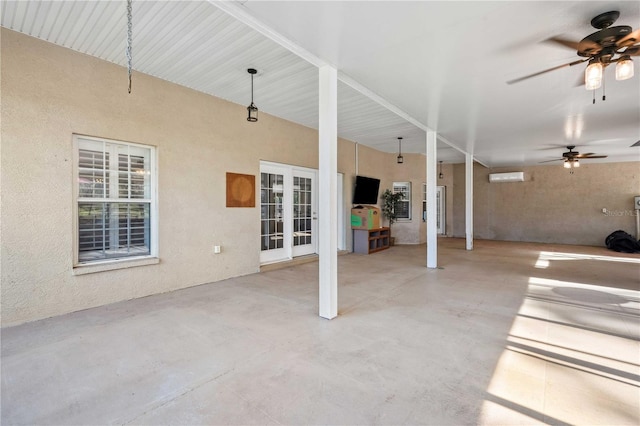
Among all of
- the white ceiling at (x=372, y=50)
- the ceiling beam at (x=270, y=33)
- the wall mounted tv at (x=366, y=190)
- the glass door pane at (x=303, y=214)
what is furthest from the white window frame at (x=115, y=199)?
the wall mounted tv at (x=366, y=190)

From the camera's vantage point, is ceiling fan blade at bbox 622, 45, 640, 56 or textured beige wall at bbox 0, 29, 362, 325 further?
textured beige wall at bbox 0, 29, 362, 325

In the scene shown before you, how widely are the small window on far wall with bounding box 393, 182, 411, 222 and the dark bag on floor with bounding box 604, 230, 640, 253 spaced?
19.1 ft

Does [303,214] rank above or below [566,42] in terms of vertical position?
below

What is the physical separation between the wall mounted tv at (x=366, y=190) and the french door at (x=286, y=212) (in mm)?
1491

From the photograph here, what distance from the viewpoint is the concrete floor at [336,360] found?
1.78 metres

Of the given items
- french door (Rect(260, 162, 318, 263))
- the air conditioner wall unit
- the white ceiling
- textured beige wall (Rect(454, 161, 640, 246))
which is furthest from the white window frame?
the air conditioner wall unit

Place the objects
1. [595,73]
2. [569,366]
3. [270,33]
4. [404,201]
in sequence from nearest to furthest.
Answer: [569,366], [595,73], [270,33], [404,201]

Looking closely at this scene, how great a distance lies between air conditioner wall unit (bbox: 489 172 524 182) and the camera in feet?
34.8

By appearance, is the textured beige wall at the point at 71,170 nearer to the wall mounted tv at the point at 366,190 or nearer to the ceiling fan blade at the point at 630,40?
the wall mounted tv at the point at 366,190

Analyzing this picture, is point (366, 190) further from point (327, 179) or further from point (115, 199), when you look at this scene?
point (115, 199)

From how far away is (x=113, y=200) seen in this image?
382cm

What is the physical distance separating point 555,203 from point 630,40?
9.78 metres

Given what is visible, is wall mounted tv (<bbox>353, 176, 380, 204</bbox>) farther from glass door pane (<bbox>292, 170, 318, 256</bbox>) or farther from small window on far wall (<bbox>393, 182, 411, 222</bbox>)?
glass door pane (<bbox>292, 170, 318, 256</bbox>)

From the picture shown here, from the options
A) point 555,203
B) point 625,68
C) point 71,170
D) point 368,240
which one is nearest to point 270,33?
point 71,170
